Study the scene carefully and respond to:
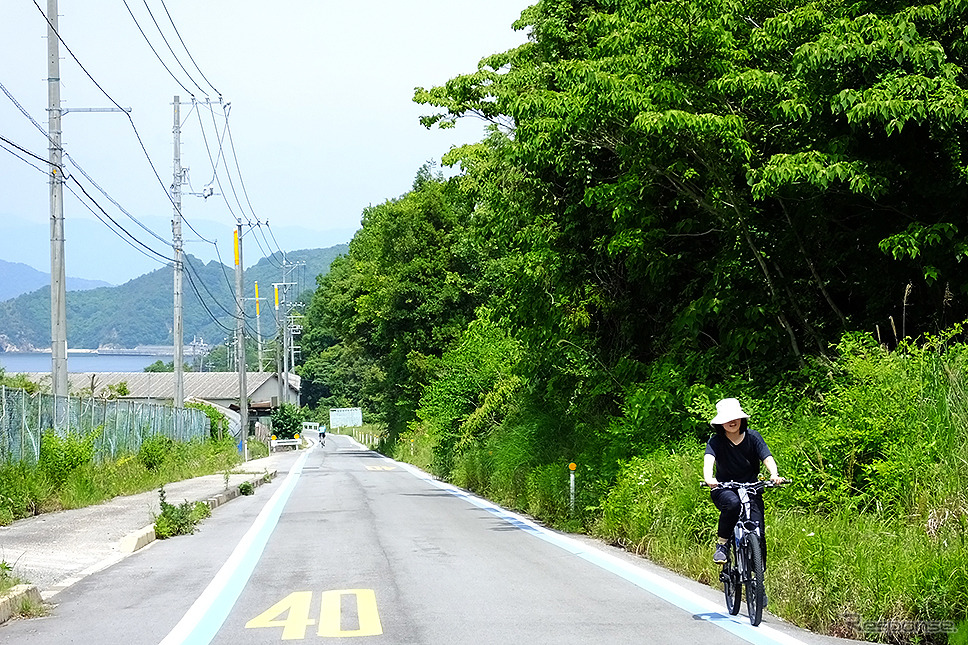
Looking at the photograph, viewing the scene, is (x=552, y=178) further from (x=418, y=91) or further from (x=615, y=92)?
(x=615, y=92)

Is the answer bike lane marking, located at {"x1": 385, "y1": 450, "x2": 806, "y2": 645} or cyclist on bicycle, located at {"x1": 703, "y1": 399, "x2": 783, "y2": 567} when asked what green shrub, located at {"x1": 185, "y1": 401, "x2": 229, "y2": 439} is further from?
cyclist on bicycle, located at {"x1": 703, "y1": 399, "x2": 783, "y2": 567}

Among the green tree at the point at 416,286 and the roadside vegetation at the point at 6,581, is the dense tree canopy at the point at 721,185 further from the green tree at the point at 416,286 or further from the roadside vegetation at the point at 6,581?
the green tree at the point at 416,286

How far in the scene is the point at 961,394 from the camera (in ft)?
34.7

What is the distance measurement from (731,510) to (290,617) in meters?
3.81

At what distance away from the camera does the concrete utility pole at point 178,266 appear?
38.6 metres

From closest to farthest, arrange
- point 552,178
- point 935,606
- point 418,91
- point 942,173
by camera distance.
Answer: point 935,606
point 942,173
point 552,178
point 418,91

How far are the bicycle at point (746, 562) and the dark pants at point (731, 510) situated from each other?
3cm

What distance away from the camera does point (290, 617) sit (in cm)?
902

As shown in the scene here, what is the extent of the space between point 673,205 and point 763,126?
220cm

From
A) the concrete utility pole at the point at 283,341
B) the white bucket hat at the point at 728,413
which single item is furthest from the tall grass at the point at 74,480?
the concrete utility pole at the point at 283,341

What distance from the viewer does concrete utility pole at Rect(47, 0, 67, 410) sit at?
2469cm

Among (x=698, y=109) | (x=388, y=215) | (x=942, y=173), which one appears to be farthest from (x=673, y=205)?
(x=388, y=215)

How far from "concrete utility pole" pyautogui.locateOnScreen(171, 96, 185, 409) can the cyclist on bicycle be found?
31.0 meters

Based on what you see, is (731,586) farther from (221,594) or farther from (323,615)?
(221,594)
